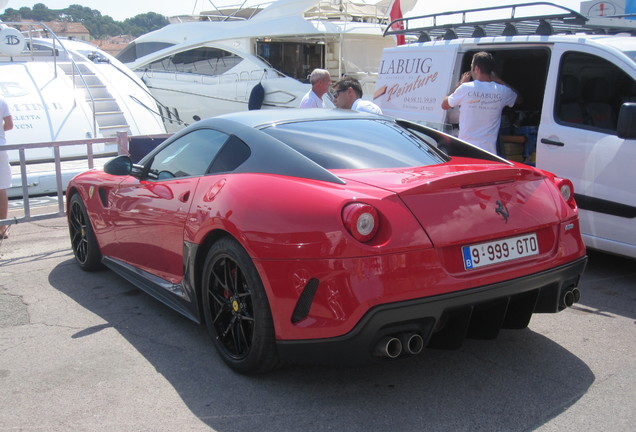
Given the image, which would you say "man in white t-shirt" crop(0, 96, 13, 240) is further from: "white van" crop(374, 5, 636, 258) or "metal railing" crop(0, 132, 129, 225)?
"white van" crop(374, 5, 636, 258)

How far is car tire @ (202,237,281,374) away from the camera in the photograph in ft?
10.5

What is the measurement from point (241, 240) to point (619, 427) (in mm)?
1950

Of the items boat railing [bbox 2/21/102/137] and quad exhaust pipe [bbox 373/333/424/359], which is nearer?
quad exhaust pipe [bbox 373/333/424/359]

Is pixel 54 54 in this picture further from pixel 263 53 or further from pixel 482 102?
pixel 482 102

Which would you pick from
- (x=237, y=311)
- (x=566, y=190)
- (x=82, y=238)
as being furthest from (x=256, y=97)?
(x=237, y=311)

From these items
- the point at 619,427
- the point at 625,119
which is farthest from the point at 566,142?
the point at 619,427

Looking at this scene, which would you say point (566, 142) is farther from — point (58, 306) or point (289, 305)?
point (58, 306)

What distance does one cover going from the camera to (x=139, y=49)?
18.9 meters

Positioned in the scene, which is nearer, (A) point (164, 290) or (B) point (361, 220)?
(B) point (361, 220)

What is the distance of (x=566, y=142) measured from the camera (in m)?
5.47

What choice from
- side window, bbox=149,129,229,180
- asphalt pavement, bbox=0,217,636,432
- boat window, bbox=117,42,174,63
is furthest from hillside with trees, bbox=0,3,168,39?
asphalt pavement, bbox=0,217,636,432

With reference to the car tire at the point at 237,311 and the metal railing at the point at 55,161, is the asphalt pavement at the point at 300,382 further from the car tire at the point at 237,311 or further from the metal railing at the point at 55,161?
the metal railing at the point at 55,161

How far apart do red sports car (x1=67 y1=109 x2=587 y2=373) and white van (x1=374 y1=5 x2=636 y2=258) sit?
1434 mm

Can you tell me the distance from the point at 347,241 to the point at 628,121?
3.02m
